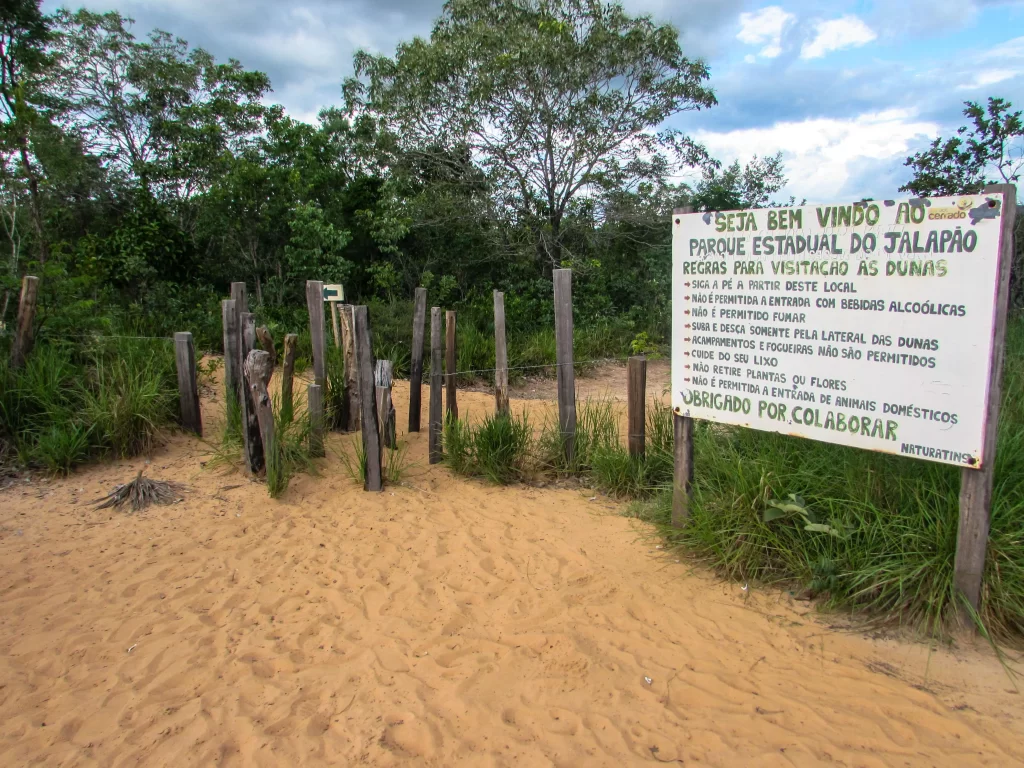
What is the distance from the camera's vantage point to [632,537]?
423 centimetres

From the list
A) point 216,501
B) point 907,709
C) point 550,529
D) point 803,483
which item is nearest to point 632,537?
point 550,529

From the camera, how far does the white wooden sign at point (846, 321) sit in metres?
2.88

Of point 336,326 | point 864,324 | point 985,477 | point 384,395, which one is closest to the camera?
point 985,477

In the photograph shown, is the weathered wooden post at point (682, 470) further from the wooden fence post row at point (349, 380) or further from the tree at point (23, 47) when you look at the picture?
the tree at point (23, 47)

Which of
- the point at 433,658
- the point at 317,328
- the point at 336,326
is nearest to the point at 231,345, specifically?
the point at 317,328

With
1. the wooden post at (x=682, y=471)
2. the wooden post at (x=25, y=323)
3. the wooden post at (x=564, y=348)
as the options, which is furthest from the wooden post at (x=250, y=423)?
the wooden post at (x=682, y=471)

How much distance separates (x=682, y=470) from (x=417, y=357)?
9.61 ft

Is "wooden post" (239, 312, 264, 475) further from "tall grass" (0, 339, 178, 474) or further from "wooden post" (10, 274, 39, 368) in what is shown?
"wooden post" (10, 274, 39, 368)

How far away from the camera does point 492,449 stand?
531 cm

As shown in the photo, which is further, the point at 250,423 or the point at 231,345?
the point at 231,345

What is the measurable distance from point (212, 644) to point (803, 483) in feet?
9.87

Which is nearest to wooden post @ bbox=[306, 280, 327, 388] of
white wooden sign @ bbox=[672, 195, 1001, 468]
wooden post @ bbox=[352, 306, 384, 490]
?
wooden post @ bbox=[352, 306, 384, 490]

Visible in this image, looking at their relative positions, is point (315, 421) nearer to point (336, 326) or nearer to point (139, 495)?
point (139, 495)

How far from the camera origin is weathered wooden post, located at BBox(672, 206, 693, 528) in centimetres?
396
